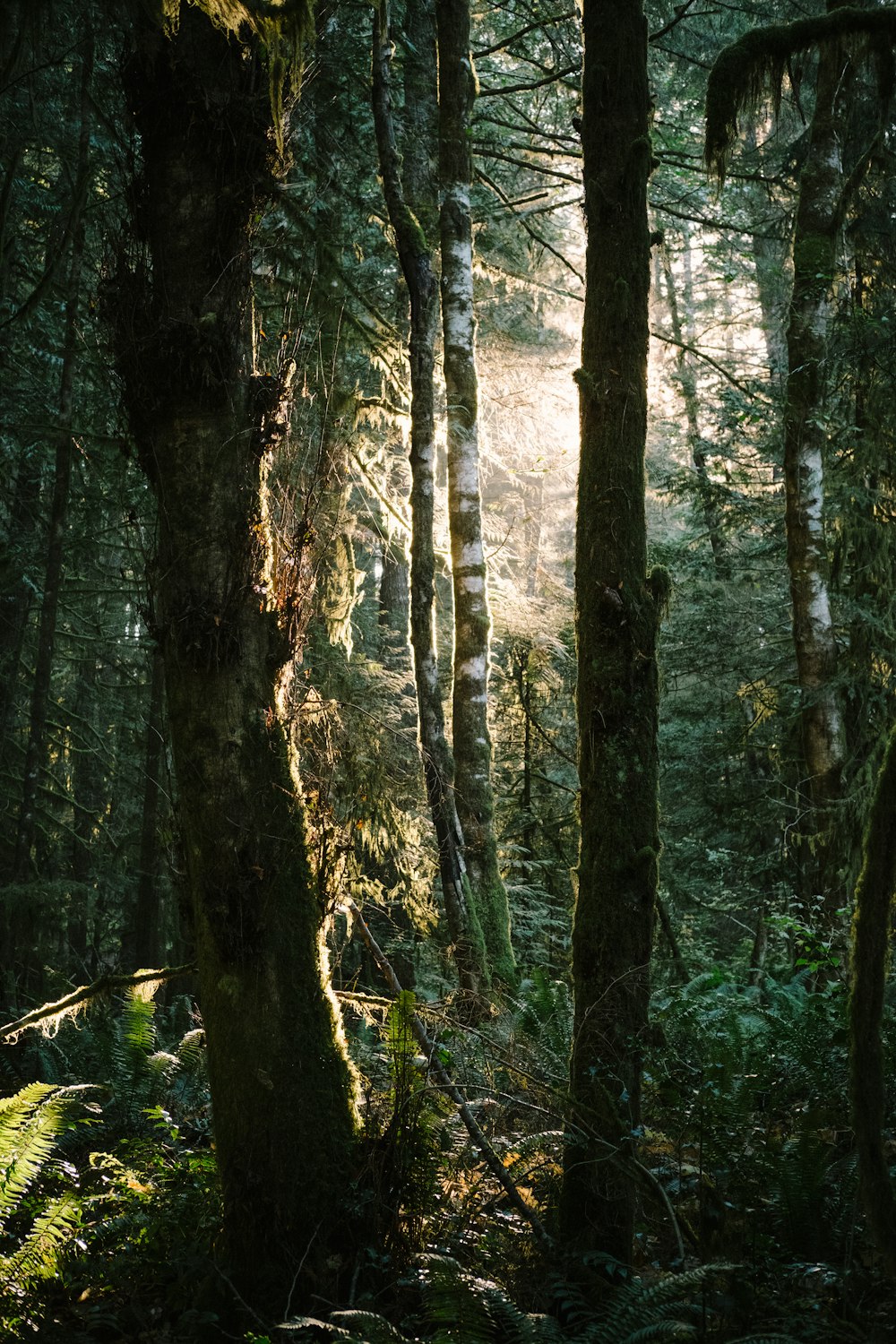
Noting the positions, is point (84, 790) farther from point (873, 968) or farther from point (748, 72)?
point (873, 968)

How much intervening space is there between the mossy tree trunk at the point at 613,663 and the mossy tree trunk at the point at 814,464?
16.7 feet

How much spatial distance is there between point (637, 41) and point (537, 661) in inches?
303

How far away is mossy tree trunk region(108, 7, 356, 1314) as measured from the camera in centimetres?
381

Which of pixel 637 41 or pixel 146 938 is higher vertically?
pixel 637 41

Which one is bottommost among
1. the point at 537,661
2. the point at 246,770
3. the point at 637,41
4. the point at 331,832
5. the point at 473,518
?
the point at 331,832

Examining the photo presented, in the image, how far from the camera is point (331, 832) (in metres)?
4.21

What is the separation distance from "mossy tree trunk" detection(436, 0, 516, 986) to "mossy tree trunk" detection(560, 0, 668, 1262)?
407 centimetres

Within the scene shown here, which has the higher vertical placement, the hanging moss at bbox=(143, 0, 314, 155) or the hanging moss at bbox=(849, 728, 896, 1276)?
the hanging moss at bbox=(143, 0, 314, 155)

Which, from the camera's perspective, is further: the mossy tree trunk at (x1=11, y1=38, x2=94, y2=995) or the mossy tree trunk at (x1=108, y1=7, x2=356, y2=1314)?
the mossy tree trunk at (x1=11, y1=38, x2=94, y2=995)

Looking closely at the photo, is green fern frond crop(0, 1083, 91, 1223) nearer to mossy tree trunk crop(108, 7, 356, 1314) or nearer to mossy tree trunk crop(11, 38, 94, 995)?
mossy tree trunk crop(108, 7, 356, 1314)

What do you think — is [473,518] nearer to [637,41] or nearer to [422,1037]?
[637,41]

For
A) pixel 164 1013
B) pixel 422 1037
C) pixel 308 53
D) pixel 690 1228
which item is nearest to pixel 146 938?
pixel 164 1013

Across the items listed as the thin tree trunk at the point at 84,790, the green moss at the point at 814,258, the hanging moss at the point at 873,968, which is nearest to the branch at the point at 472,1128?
the hanging moss at the point at 873,968

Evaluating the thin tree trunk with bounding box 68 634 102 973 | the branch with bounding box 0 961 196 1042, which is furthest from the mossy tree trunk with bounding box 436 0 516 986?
the thin tree trunk with bounding box 68 634 102 973
